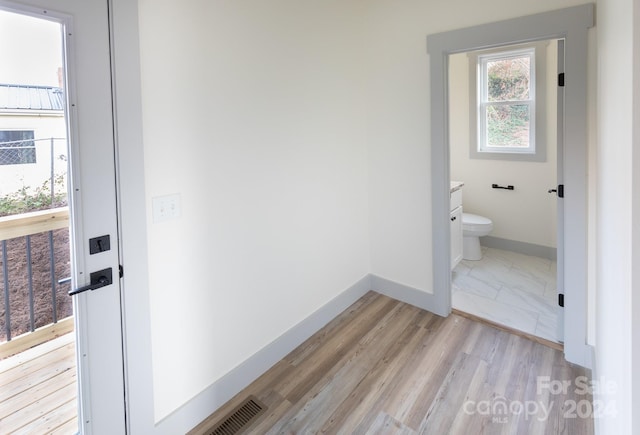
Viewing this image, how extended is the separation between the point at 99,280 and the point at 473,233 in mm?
3590

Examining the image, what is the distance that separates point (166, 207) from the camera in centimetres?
173

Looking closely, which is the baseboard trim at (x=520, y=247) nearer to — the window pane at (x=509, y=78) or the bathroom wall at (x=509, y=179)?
the bathroom wall at (x=509, y=179)

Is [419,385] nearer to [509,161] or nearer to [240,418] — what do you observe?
[240,418]

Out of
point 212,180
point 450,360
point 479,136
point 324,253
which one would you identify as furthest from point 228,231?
point 479,136

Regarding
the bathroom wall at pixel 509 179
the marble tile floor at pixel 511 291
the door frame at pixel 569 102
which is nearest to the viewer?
the door frame at pixel 569 102

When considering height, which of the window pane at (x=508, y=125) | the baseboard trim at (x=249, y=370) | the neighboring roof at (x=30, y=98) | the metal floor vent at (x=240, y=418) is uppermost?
the window pane at (x=508, y=125)

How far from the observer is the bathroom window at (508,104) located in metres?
4.03

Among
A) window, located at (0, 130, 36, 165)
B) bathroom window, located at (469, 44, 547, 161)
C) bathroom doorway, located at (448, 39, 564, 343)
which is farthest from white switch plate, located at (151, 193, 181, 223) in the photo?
bathroom window, located at (469, 44, 547, 161)

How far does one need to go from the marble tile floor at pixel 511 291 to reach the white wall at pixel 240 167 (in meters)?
1.25

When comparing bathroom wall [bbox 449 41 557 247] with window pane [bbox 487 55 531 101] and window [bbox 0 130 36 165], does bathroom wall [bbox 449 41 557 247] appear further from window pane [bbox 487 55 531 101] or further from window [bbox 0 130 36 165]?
window [bbox 0 130 36 165]

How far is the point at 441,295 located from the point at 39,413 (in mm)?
2521

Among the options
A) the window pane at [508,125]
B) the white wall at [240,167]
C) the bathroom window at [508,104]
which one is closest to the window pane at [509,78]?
the bathroom window at [508,104]

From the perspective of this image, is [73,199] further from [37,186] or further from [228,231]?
[228,231]

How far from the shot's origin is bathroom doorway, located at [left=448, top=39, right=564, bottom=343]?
3.79 m
